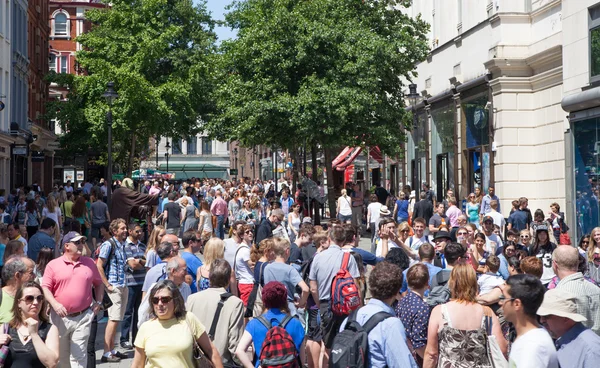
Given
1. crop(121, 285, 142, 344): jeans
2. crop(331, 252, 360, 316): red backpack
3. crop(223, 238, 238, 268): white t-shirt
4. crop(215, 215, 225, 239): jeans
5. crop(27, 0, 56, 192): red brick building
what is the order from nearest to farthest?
crop(331, 252, 360, 316): red backpack, crop(121, 285, 142, 344): jeans, crop(223, 238, 238, 268): white t-shirt, crop(215, 215, 225, 239): jeans, crop(27, 0, 56, 192): red brick building

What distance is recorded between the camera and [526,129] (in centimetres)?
2514

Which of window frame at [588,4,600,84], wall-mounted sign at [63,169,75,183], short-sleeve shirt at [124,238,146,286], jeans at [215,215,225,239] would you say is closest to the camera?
short-sleeve shirt at [124,238,146,286]

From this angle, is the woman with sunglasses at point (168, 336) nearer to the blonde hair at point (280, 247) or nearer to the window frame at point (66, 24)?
the blonde hair at point (280, 247)

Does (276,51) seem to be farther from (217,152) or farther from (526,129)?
(217,152)

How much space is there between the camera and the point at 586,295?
6.85m

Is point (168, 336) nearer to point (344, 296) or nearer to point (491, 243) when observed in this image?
point (344, 296)

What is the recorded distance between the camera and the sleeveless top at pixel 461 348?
6141 millimetres


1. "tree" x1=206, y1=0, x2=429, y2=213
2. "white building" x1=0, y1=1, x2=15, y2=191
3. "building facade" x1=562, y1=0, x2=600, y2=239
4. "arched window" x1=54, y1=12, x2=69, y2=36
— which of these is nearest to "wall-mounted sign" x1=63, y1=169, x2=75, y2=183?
"arched window" x1=54, y1=12, x2=69, y2=36

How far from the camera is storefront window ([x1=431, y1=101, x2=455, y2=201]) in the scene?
30880mm

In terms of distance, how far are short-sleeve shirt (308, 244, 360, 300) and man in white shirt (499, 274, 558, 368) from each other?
374 cm

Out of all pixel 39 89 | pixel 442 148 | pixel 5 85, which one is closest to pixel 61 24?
pixel 39 89

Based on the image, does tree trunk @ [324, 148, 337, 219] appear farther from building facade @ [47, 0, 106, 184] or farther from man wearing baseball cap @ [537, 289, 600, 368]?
building facade @ [47, 0, 106, 184]

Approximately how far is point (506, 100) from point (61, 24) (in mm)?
55978

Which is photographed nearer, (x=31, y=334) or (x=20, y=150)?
(x=31, y=334)
